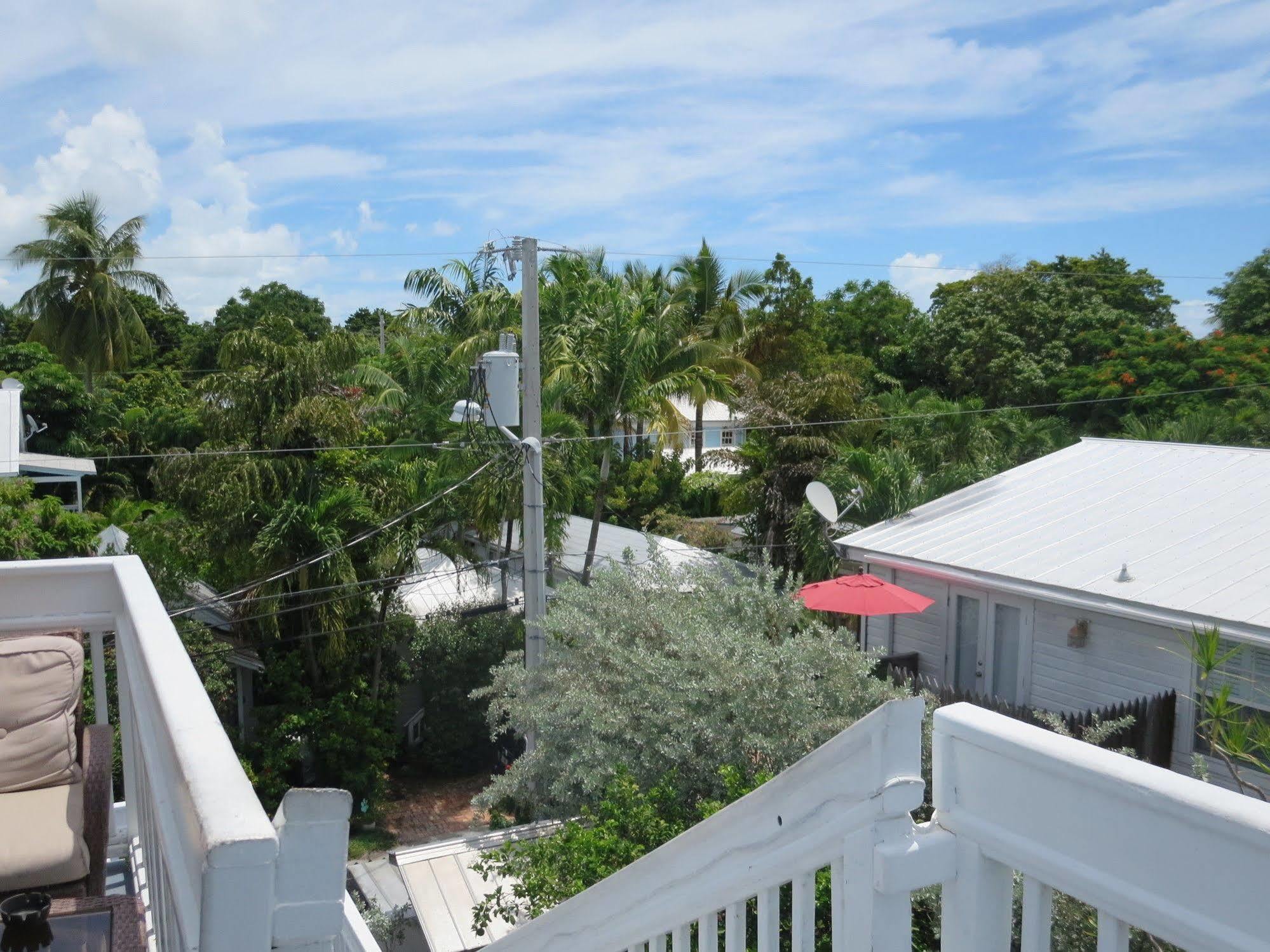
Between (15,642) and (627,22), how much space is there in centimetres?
1160

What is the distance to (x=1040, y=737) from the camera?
101cm

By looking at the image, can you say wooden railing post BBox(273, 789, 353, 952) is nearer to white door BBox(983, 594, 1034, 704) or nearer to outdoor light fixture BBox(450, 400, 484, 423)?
outdoor light fixture BBox(450, 400, 484, 423)

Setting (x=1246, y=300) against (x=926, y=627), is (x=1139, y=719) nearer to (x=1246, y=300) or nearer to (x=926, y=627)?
(x=926, y=627)

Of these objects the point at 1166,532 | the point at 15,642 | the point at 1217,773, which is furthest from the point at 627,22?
the point at 15,642

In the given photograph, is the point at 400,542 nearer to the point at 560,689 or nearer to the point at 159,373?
the point at 560,689

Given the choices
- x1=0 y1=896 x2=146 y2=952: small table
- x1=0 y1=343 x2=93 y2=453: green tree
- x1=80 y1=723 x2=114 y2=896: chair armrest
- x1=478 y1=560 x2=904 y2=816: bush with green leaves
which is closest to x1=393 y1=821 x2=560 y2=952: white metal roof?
x1=478 y1=560 x2=904 y2=816: bush with green leaves

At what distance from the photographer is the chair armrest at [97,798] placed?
8.74 feet

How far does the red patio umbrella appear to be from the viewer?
10.8 meters

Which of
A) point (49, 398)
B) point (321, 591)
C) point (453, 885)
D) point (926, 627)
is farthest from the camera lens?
point (49, 398)

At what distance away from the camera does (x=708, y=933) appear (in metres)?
1.64

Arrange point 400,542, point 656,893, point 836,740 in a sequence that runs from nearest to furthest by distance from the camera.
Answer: point 836,740 < point 656,893 < point 400,542

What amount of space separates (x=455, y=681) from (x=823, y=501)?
789 cm

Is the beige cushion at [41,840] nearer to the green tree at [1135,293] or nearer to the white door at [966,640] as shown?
the white door at [966,640]

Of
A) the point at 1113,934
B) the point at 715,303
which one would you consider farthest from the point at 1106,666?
the point at 715,303
